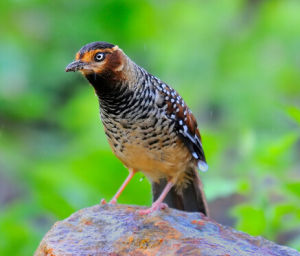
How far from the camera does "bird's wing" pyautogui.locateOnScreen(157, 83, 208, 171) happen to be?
18.6ft

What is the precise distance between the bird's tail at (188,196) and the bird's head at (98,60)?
50.7 inches

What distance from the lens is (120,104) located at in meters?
5.37

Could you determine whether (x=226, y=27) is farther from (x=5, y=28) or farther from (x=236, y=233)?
(x=236, y=233)

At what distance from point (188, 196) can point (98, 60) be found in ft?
5.40

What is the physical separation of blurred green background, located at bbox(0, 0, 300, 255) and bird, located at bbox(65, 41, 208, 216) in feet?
10.4

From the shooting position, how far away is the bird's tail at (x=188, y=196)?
6.09m

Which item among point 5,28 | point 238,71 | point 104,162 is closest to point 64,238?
point 104,162

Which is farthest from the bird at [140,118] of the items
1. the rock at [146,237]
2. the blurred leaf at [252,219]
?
the blurred leaf at [252,219]

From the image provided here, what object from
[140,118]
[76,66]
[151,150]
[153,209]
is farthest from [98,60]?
[153,209]

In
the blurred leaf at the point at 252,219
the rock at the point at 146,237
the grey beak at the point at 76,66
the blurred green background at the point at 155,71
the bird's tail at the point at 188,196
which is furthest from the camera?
the blurred green background at the point at 155,71

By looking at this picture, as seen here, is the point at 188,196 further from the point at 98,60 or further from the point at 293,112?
the point at 98,60

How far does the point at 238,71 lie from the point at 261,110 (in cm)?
159

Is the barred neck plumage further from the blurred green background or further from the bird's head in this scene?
the blurred green background

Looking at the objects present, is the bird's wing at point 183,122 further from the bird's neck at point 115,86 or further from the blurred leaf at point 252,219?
the blurred leaf at point 252,219
